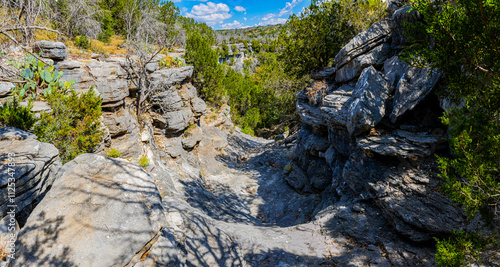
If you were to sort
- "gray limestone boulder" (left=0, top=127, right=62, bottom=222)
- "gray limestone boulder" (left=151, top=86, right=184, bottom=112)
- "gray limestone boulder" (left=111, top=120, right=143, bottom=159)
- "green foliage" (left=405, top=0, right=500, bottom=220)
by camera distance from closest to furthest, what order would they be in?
"green foliage" (left=405, top=0, right=500, bottom=220), "gray limestone boulder" (left=0, top=127, right=62, bottom=222), "gray limestone boulder" (left=111, top=120, right=143, bottom=159), "gray limestone boulder" (left=151, top=86, right=184, bottom=112)

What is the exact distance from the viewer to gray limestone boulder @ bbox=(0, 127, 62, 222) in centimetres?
390

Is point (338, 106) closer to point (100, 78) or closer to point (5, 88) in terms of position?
point (100, 78)

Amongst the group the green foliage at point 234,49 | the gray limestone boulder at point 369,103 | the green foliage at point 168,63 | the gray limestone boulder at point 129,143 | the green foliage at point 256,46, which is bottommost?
the gray limestone boulder at point 129,143

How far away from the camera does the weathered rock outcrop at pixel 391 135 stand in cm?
571

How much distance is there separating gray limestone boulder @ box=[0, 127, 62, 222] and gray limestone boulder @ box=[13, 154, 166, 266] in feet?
0.93

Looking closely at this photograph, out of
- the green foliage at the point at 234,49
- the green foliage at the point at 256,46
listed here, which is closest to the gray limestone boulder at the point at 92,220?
the green foliage at the point at 234,49

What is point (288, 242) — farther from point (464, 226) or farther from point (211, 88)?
point (211, 88)

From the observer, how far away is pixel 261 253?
6.34 metres

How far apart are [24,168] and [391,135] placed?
9.71 meters

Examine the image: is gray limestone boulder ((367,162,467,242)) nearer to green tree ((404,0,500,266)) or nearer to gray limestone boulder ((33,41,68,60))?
green tree ((404,0,500,266))

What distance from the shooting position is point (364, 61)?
905cm

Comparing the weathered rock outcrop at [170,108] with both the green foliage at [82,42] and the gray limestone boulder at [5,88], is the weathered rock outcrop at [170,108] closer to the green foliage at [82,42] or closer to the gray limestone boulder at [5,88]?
the green foliage at [82,42]

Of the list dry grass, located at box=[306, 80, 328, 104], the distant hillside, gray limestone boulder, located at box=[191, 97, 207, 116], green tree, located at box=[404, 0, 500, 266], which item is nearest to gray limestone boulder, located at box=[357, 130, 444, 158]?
green tree, located at box=[404, 0, 500, 266]

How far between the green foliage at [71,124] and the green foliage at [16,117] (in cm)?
24
